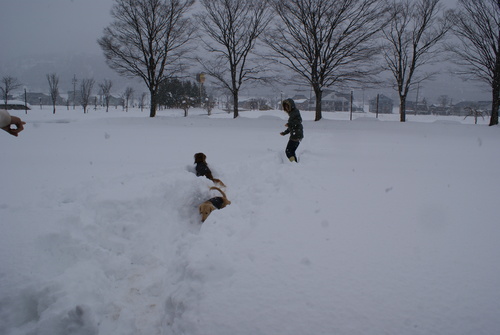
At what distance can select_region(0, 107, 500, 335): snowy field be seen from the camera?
207 centimetres

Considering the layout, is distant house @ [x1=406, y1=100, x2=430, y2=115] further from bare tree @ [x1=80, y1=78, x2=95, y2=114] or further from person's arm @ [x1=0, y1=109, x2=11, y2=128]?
person's arm @ [x1=0, y1=109, x2=11, y2=128]

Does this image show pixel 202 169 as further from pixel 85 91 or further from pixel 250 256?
pixel 85 91

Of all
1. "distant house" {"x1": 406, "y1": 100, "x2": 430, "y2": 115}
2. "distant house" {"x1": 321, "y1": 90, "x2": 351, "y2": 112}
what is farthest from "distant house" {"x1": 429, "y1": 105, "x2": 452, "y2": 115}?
"distant house" {"x1": 321, "y1": 90, "x2": 351, "y2": 112}

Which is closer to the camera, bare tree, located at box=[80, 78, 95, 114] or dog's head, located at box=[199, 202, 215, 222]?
dog's head, located at box=[199, 202, 215, 222]

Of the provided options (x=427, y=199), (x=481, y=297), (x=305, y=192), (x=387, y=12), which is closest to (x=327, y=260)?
(x=481, y=297)

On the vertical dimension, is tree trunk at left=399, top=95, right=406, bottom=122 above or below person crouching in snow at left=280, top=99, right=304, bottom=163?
above

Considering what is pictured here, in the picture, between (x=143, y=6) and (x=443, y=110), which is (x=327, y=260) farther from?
(x=443, y=110)

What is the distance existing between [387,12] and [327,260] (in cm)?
2210

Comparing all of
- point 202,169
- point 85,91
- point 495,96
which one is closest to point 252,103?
point 85,91

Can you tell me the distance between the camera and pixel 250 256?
9.10ft

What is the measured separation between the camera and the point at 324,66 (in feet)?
68.5

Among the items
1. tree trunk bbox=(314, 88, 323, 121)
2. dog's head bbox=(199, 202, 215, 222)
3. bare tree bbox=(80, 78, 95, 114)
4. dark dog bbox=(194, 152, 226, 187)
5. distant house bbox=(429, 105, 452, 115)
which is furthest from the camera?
distant house bbox=(429, 105, 452, 115)

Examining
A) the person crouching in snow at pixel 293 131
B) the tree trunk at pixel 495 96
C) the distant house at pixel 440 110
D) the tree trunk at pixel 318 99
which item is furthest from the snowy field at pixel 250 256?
the distant house at pixel 440 110

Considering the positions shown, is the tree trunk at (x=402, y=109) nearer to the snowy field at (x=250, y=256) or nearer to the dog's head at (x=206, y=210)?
the snowy field at (x=250, y=256)
